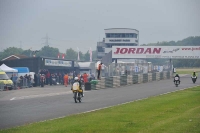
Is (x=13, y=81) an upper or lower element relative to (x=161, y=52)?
lower

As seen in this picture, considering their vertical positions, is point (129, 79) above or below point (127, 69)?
below

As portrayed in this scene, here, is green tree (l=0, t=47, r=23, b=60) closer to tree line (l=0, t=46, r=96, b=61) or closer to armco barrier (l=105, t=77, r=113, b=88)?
tree line (l=0, t=46, r=96, b=61)

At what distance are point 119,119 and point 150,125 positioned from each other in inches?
85.1

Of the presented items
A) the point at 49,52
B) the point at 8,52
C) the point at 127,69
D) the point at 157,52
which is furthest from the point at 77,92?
the point at 49,52

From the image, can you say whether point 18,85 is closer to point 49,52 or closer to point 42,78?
point 42,78

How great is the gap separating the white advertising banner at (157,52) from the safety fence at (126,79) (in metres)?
11.9

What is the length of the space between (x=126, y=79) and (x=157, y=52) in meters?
30.5

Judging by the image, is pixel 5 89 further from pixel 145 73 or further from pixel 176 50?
pixel 176 50

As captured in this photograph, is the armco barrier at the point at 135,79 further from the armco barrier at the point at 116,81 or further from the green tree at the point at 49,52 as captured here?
the green tree at the point at 49,52

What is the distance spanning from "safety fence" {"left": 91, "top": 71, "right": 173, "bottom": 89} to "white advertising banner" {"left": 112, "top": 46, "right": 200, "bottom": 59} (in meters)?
11.9

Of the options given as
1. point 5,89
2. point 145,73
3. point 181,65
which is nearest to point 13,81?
point 5,89

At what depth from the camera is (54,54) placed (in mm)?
117812

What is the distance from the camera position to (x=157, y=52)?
77.9 metres

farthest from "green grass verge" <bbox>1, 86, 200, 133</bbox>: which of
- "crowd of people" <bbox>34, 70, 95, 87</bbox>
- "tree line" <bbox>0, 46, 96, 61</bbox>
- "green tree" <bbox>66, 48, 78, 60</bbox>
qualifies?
"green tree" <bbox>66, 48, 78, 60</bbox>
